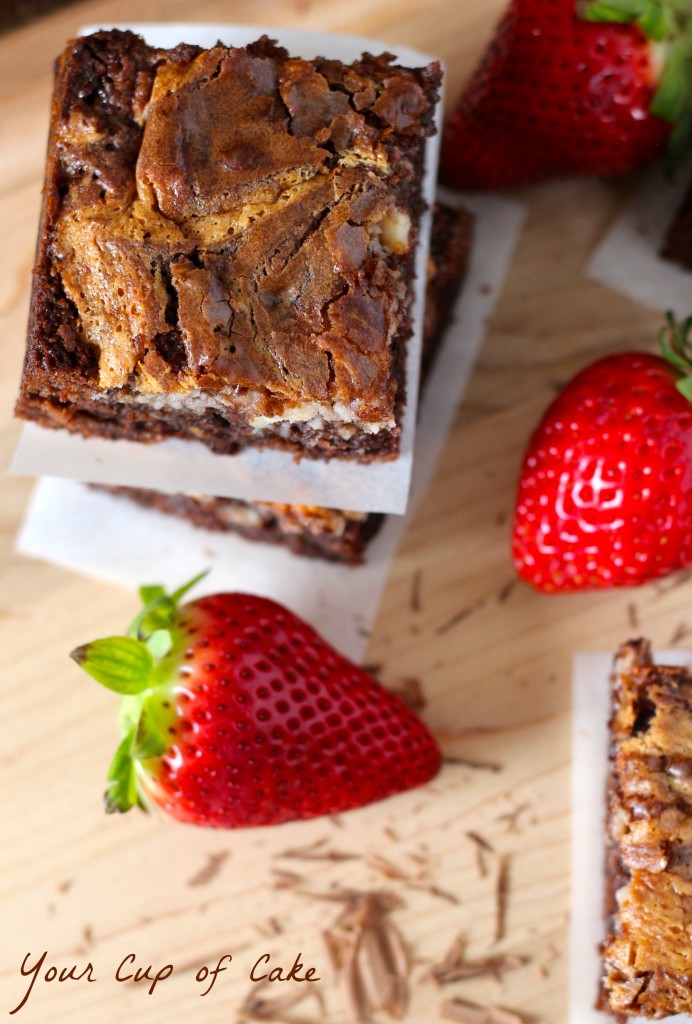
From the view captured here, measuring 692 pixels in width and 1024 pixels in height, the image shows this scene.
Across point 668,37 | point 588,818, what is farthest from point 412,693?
point 668,37

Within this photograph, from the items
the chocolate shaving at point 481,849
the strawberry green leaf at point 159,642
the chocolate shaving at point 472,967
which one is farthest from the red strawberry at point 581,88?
the chocolate shaving at point 472,967

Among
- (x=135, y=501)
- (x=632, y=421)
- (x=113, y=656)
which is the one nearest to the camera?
(x=113, y=656)

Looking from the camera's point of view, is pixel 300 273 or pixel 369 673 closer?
pixel 300 273

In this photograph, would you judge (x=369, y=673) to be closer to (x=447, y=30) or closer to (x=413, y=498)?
(x=413, y=498)

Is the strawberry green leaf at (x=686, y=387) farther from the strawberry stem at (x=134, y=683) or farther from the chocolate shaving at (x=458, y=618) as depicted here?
the strawberry stem at (x=134, y=683)

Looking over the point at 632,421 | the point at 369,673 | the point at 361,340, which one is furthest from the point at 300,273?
the point at 369,673

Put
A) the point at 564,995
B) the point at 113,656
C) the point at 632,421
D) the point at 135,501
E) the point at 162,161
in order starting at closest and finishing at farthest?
1. the point at 162,161
2. the point at 113,656
3. the point at 632,421
4. the point at 564,995
5. the point at 135,501

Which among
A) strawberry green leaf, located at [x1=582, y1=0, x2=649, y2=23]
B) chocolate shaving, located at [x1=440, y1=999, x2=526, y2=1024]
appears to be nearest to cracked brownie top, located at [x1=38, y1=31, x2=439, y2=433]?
strawberry green leaf, located at [x1=582, y1=0, x2=649, y2=23]
